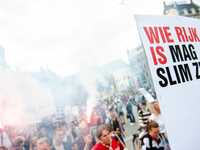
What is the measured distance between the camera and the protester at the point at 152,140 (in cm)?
174

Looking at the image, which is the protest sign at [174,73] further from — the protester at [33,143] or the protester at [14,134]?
the protester at [14,134]

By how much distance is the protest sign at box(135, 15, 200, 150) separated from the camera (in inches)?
32.6

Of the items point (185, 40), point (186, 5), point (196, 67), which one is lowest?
point (196, 67)

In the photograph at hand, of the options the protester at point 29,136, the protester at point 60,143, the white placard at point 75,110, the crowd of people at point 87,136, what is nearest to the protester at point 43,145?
the crowd of people at point 87,136

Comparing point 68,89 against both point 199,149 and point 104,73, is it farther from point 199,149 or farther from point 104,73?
point 199,149

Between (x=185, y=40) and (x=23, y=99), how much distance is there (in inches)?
124

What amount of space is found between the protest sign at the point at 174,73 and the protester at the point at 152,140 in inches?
36.4

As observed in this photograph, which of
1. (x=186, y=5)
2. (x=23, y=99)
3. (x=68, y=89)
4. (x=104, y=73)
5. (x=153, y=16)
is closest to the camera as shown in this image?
(x=153, y=16)

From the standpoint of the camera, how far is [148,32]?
918 millimetres

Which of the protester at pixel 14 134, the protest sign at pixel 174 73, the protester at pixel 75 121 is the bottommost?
the protester at pixel 75 121

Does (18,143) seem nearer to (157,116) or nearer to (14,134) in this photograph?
(14,134)

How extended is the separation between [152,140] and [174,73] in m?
1.25

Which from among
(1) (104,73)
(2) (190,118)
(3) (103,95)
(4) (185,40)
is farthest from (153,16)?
(3) (103,95)

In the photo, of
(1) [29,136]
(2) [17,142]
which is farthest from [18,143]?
(1) [29,136]
